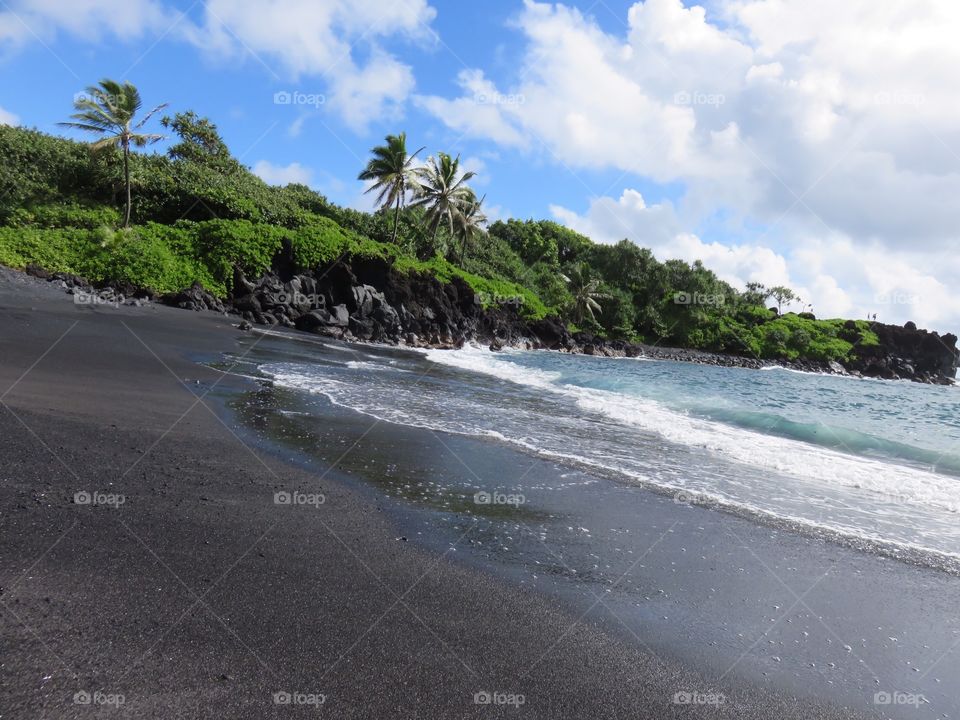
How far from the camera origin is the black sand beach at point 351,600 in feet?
9.21

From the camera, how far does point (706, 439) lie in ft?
38.3

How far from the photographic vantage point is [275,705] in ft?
8.68

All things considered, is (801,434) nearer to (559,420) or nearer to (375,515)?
(559,420)

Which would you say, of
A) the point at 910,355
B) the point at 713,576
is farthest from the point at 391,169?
the point at 910,355

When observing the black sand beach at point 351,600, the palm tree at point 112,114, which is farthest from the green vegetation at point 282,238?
the black sand beach at point 351,600

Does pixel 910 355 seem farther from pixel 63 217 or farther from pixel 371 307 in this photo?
pixel 63 217

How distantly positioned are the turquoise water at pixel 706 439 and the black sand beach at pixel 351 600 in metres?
1.41

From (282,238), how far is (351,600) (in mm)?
30462

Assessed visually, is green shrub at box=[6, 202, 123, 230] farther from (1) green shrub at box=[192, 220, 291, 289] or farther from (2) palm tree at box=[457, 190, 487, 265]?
(2) palm tree at box=[457, 190, 487, 265]

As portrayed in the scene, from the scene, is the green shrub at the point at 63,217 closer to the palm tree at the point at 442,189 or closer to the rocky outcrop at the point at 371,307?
the rocky outcrop at the point at 371,307

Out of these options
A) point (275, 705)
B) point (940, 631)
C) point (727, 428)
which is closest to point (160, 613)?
point (275, 705)

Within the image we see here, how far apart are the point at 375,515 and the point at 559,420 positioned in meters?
7.16

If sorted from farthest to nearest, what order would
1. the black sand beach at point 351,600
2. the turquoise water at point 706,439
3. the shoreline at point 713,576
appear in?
the turquoise water at point 706,439 < the shoreline at point 713,576 < the black sand beach at point 351,600

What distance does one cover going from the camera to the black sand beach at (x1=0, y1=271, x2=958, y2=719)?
2809 millimetres
